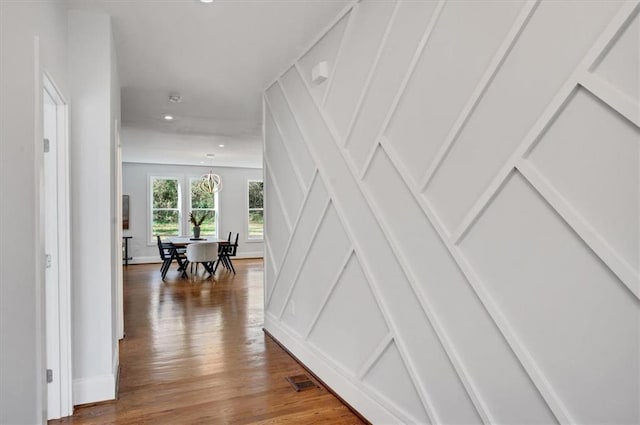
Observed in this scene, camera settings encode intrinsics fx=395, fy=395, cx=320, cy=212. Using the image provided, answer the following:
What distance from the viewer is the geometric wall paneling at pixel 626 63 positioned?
1.08 metres

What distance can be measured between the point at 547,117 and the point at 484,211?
417 mm

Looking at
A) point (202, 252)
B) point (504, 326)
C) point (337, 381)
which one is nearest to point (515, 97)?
point (504, 326)

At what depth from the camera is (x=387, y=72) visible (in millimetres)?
2213

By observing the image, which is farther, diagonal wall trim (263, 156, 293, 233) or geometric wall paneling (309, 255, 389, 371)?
diagonal wall trim (263, 156, 293, 233)

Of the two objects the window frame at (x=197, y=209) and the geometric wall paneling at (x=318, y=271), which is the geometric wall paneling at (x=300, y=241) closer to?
the geometric wall paneling at (x=318, y=271)

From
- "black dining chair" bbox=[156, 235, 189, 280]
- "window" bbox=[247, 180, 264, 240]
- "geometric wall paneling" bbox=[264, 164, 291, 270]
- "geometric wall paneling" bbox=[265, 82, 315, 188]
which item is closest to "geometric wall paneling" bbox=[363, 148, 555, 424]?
"geometric wall paneling" bbox=[265, 82, 315, 188]

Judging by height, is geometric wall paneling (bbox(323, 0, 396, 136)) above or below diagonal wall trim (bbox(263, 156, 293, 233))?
above

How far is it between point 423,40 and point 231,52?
204 centimetres

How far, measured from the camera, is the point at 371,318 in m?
2.39

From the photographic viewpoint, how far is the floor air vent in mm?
2883

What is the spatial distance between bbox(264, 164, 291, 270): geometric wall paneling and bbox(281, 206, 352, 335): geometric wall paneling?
0.50m

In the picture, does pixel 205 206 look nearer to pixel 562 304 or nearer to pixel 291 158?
pixel 291 158

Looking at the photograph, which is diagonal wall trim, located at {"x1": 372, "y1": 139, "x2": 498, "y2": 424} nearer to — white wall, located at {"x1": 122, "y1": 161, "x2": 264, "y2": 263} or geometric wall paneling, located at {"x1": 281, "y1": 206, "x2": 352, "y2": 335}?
geometric wall paneling, located at {"x1": 281, "y1": 206, "x2": 352, "y2": 335}

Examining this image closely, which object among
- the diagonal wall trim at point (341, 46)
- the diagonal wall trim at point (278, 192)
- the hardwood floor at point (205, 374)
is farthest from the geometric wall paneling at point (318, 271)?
the diagonal wall trim at point (341, 46)
